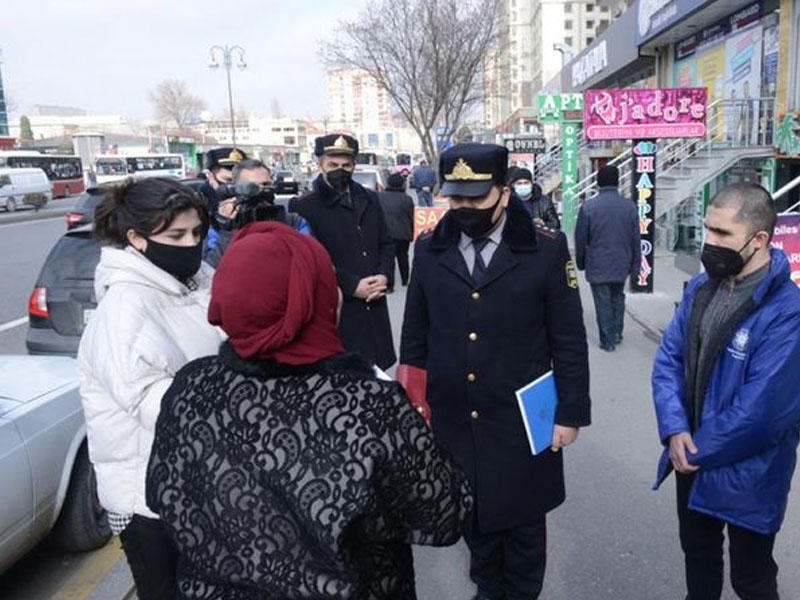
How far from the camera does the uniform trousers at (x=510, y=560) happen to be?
2.77 meters

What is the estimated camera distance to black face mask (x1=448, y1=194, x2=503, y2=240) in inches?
102

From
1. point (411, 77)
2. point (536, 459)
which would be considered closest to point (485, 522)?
point (536, 459)

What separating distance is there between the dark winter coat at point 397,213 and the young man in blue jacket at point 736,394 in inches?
326

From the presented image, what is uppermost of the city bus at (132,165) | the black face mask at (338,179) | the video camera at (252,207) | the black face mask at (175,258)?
the city bus at (132,165)

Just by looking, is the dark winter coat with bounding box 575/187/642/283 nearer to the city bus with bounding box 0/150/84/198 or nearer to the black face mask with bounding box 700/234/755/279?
the black face mask with bounding box 700/234/755/279

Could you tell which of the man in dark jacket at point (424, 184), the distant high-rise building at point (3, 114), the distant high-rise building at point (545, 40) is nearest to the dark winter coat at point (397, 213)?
the man in dark jacket at point (424, 184)

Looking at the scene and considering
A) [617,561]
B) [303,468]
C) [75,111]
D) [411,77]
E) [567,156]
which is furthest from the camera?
[75,111]

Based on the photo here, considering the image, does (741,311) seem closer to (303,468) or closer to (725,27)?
(303,468)

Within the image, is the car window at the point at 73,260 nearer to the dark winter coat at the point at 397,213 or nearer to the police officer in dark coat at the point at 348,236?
the police officer in dark coat at the point at 348,236

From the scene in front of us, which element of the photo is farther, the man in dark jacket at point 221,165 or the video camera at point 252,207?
the man in dark jacket at point 221,165

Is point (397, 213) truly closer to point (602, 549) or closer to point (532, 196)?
point (532, 196)

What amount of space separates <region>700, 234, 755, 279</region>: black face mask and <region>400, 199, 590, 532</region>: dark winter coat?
480 millimetres

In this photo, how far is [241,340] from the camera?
1.51 m

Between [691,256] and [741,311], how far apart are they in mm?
11105
